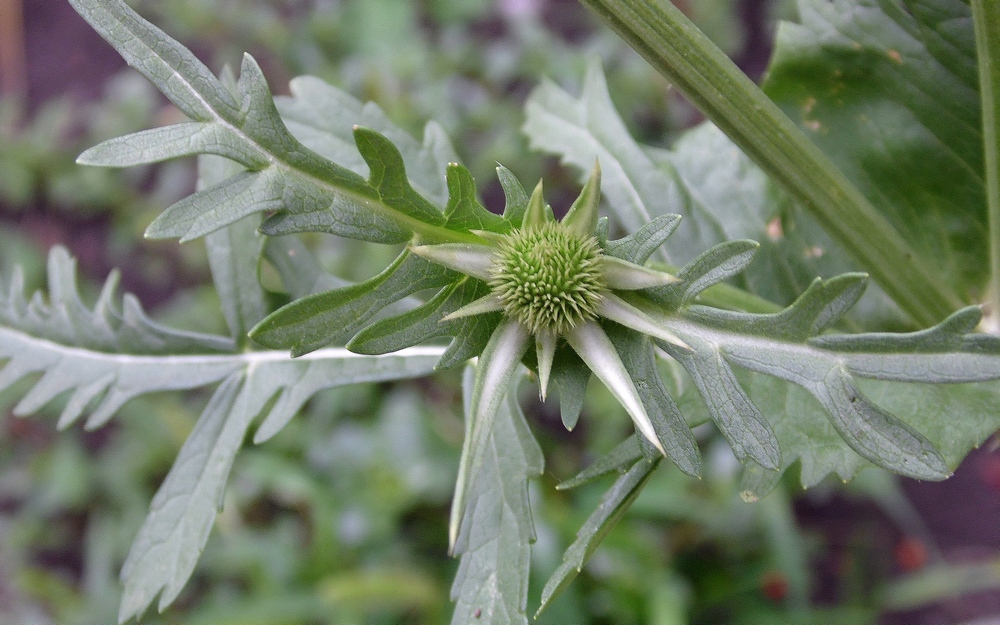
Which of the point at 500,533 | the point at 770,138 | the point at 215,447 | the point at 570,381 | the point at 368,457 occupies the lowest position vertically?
the point at 368,457

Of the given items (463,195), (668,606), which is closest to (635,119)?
(668,606)

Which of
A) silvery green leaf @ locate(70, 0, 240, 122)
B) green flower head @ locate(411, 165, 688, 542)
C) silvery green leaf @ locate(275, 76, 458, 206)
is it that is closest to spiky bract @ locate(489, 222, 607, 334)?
green flower head @ locate(411, 165, 688, 542)

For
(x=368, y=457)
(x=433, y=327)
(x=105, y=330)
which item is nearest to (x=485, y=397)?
(x=433, y=327)

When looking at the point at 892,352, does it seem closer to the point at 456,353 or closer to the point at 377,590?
the point at 456,353

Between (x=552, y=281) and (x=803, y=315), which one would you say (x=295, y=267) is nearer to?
(x=552, y=281)

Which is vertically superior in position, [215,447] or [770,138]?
[770,138]

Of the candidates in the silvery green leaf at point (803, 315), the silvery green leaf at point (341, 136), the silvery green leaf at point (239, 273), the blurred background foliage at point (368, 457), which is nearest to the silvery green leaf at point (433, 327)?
the silvery green leaf at point (803, 315)

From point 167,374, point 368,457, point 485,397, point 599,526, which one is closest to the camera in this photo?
point 485,397
